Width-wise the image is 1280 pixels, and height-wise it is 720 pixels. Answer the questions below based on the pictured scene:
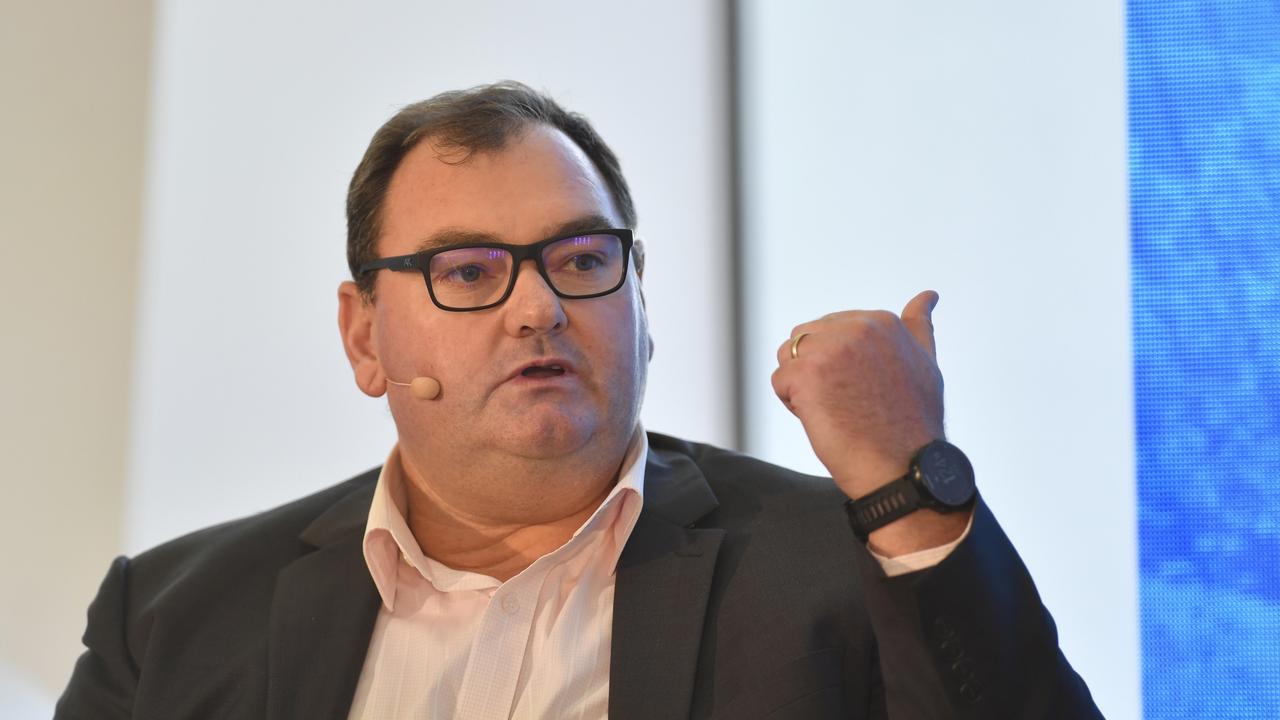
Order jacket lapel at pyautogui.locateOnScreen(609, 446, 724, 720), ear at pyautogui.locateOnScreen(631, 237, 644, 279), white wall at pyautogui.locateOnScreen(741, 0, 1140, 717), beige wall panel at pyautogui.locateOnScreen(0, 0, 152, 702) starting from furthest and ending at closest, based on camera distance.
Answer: beige wall panel at pyautogui.locateOnScreen(0, 0, 152, 702) → white wall at pyautogui.locateOnScreen(741, 0, 1140, 717) → ear at pyautogui.locateOnScreen(631, 237, 644, 279) → jacket lapel at pyautogui.locateOnScreen(609, 446, 724, 720)

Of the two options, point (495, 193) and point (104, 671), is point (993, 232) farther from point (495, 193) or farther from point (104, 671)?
point (104, 671)

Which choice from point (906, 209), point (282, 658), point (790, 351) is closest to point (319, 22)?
point (906, 209)

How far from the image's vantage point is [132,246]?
252 cm

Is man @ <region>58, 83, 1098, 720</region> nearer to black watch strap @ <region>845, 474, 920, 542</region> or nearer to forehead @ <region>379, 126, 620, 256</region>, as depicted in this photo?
forehead @ <region>379, 126, 620, 256</region>

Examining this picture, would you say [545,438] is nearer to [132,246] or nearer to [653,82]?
[653,82]

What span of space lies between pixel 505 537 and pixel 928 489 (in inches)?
30.4

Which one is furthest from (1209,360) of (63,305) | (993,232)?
(63,305)

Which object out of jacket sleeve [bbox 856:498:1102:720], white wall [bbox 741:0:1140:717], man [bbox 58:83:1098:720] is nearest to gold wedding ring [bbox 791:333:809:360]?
man [bbox 58:83:1098:720]

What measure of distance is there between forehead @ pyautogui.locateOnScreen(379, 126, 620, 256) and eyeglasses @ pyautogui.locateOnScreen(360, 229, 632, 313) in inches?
1.1

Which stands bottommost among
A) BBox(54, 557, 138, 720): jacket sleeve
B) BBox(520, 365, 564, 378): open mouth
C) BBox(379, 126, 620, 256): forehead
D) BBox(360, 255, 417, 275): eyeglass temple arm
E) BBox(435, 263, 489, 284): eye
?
BBox(54, 557, 138, 720): jacket sleeve

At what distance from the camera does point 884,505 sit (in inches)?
45.5

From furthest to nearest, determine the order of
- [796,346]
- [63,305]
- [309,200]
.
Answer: [309,200]
[63,305]
[796,346]

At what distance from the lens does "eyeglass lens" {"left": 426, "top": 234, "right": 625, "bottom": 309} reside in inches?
62.2

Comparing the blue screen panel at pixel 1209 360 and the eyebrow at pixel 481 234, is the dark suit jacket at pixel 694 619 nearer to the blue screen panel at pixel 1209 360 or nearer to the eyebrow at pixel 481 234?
the eyebrow at pixel 481 234
